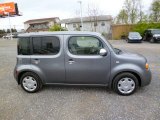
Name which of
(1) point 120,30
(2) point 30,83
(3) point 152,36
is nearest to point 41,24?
(1) point 120,30

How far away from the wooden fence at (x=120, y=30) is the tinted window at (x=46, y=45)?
22620 millimetres

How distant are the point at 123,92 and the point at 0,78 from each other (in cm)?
445

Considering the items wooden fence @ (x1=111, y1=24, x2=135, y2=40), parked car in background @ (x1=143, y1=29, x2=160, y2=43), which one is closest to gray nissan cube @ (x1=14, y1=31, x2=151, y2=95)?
parked car in background @ (x1=143, y1=29, x2=160, y2=43)

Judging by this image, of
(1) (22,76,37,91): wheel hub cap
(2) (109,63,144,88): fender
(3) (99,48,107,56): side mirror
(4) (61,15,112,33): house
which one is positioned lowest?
(1) (22,76,37,91): wheel hub cap

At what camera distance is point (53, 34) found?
458cm

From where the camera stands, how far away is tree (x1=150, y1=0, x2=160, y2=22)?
31.5 metres

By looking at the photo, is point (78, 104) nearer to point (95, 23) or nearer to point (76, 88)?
point (76, 88)

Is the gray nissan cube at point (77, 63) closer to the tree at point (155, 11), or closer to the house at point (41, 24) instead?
the tree at point (155, 11)

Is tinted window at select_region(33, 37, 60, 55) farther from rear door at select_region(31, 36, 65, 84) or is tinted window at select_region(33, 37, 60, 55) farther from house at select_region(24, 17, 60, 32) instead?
house at select_region(24, 17, 60, 32)

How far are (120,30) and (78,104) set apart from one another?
929 inches

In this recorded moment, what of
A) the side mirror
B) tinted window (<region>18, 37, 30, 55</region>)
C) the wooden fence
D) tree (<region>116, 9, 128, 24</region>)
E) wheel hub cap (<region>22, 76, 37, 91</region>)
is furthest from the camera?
tree (<region>116, 9, 128, 24</region>)

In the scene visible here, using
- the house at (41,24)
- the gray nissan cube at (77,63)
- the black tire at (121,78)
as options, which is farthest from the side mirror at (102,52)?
the house at (41,24)

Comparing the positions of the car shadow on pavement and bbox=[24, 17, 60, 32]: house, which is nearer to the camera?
the car shadow on pavement

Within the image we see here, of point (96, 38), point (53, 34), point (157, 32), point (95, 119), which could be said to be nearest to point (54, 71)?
point (53, 34)
